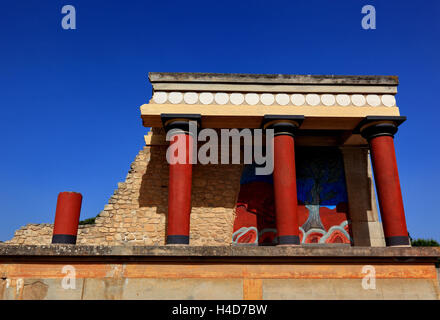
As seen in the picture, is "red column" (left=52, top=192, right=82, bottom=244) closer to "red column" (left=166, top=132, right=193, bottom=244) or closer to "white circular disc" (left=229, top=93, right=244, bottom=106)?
"red column" (left=166, top=132, right=193, bottom=244)

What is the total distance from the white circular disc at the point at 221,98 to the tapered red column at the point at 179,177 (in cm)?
79

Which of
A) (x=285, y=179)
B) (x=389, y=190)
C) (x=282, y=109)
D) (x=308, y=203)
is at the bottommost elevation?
(x=389, y=190)

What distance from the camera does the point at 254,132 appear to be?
1005 centimetres

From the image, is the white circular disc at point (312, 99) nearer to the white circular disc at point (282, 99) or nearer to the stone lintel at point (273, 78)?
the stone lintel at point (273, 78)

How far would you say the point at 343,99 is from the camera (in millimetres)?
9070

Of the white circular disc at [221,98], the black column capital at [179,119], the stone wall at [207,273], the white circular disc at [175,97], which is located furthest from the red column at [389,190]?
the white circular disc at [175,97]

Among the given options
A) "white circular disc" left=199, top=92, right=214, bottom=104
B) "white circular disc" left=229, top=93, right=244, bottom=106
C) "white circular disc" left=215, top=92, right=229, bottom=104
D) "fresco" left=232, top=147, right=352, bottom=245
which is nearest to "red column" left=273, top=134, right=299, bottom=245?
"white circular disc" left=229, top=93, right=244, bottom=106

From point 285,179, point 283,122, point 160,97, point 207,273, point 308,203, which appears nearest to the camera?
point 207,273

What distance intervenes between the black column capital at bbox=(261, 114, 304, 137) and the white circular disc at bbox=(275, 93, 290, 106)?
533 mm

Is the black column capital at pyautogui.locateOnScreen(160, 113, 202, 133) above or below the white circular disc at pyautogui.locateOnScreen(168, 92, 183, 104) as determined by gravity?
below

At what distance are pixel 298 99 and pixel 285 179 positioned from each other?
2408 millimetres

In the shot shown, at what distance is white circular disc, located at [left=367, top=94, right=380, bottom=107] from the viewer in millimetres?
9008

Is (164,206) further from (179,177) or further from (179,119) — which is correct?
(179,119)

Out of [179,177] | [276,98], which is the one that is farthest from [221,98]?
[179,177]
